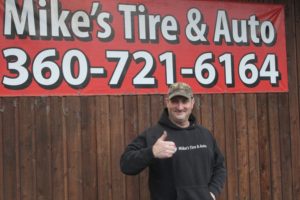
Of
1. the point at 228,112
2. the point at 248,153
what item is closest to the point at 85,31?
the point at 228,112

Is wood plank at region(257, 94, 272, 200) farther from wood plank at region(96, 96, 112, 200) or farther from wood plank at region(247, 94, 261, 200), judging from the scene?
wood plank at region(96, 96, 112, 200)

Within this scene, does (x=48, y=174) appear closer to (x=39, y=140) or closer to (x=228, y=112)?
(x=39, y=140)

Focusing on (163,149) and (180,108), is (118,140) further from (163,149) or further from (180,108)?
(163,149)

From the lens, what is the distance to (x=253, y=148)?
5688 millimetres

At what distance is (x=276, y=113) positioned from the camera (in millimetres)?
5848

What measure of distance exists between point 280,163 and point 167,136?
2.19m

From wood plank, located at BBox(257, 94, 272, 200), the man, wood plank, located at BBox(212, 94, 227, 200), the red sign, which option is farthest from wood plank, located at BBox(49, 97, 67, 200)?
wood plank, located at BBox(257, 94, 272, 200)

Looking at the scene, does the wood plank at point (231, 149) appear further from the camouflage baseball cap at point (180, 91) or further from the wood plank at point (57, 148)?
the wood plank at point (57, 148)

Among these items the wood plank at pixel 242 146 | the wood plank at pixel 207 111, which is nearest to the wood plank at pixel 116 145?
the wood plank at pixel 207 111

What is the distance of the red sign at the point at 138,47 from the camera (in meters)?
4.68

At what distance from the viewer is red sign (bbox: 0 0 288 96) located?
468cm

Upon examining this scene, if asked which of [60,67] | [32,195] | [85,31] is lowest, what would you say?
[32,195]

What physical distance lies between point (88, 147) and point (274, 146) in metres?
2.13

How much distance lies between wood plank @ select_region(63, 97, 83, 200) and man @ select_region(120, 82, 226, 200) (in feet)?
2.77
